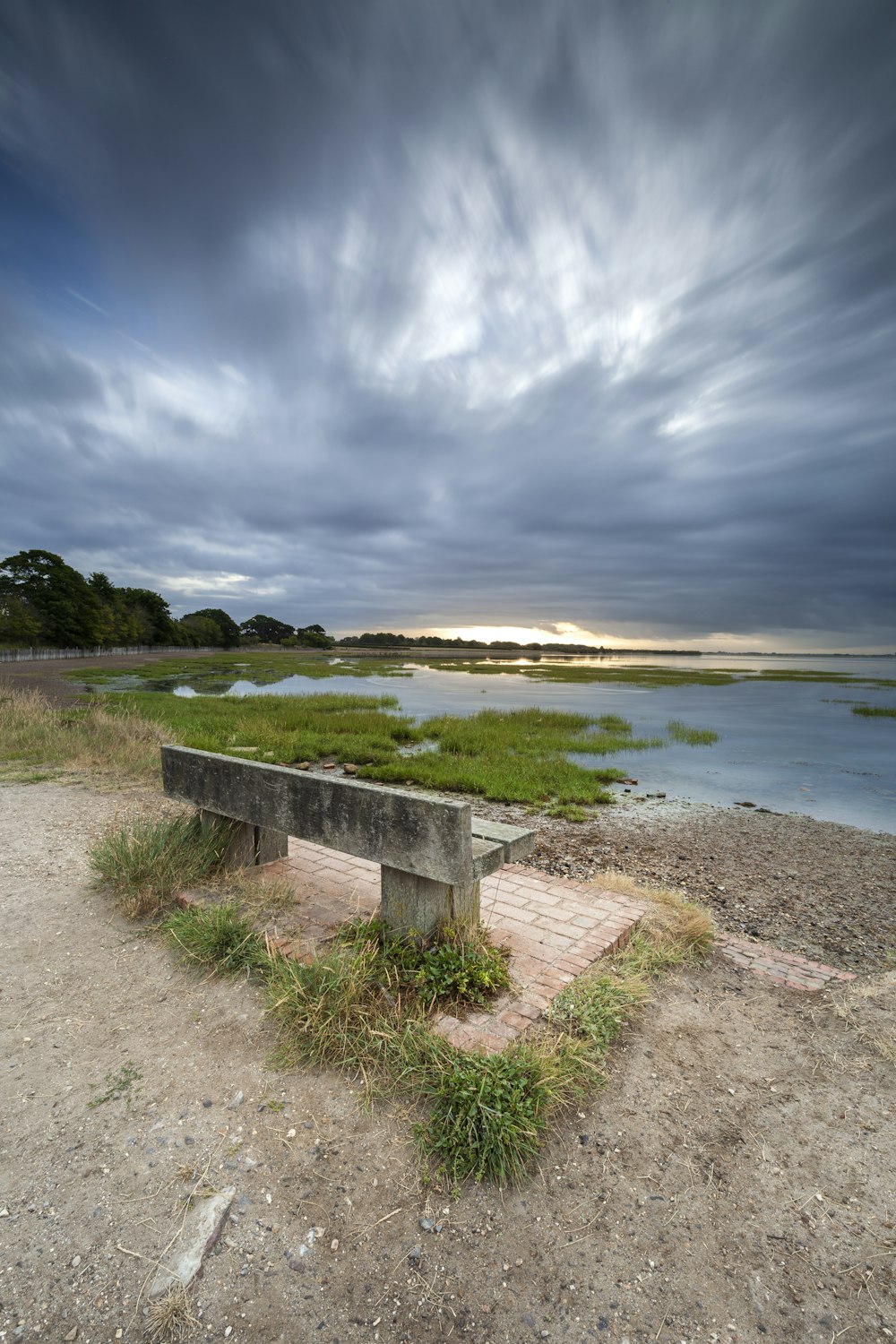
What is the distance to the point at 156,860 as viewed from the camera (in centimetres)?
439

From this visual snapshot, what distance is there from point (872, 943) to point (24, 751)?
12.1 m

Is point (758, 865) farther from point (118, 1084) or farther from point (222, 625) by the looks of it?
point (222, 625)

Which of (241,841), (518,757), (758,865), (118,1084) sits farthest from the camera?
(518,757)

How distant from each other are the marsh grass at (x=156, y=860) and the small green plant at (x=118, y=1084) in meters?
1.60

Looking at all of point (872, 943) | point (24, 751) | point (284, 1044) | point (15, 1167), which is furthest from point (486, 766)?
point (15, 1167)

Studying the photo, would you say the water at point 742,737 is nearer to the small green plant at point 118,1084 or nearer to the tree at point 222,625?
the small green plant at point 118,1084

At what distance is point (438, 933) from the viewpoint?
3236mm

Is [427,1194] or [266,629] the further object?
[266,629]

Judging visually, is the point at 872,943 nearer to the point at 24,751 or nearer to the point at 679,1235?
the point at 679,1235

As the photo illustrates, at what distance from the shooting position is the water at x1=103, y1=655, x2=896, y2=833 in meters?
11.5

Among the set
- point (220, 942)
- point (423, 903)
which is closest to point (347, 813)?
point (423, 903)

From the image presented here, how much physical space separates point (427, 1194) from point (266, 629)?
17435cm

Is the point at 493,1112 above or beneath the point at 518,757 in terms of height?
above

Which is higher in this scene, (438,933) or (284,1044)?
(438,933)
